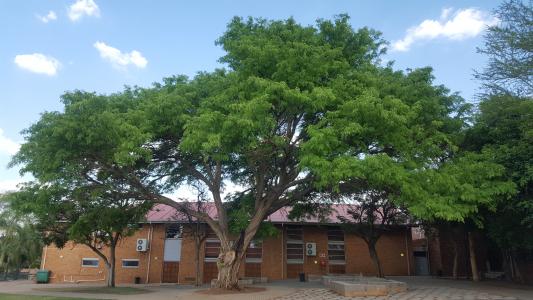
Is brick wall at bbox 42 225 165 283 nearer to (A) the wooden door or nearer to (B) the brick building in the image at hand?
(B) the brick building

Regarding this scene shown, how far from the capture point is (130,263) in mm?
33906

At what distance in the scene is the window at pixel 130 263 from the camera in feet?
111

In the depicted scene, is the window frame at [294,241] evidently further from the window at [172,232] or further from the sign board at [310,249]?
the window at [172,232]

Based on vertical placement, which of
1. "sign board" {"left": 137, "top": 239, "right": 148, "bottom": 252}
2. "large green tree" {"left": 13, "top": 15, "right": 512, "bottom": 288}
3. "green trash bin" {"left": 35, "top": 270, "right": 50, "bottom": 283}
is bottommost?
"green trash bin" {"left": 35, "top": 270, "right": 50, "bottom": 283}

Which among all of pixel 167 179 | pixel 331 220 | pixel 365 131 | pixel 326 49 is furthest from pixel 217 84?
pixel 331 220

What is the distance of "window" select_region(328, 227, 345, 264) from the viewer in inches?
1341

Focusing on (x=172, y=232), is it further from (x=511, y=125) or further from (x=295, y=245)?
(x=511, y=125)

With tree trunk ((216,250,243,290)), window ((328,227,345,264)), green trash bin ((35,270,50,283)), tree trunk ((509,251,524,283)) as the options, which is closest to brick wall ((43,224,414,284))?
window ((328,227,345,264))

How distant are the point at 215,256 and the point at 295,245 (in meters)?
6.57

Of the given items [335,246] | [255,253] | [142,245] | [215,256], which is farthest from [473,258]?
[142,245]

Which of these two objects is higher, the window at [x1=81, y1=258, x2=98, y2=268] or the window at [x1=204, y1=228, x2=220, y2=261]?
the window at [x1=204, y1=228, x2=220, y2=261]

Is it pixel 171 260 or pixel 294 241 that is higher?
pixel 294 241

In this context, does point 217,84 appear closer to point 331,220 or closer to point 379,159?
point 379,159

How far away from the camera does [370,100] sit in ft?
43.5
